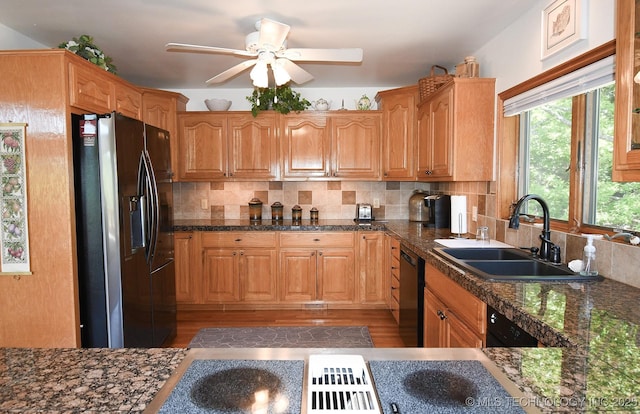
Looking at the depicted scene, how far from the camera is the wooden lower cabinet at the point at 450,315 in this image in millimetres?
1660

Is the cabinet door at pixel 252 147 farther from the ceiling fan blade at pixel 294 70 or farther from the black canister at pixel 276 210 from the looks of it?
the ceiling fan blade at pixel 294 70

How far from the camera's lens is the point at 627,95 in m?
1.30

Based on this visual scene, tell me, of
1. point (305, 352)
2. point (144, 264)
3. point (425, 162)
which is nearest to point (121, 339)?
point (144, 264)

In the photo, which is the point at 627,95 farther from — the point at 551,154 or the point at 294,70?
the point at 294,70

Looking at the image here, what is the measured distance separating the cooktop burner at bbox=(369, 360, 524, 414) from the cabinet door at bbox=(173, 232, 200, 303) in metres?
3.29

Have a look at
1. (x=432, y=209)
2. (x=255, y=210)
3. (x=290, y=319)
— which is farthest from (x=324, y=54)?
(x=290, y=319)

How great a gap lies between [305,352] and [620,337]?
2.91 ft

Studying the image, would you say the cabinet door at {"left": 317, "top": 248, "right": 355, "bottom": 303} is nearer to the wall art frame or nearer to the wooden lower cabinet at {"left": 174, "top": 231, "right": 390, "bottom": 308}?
the wooden lower cabinet at {"left": 174, "top": 231, "right": 390, "bottom": 308}

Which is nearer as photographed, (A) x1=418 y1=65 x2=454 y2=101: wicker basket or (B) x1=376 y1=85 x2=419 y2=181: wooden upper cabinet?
(A) x1=418 y1=65 x2=454 y2=101: wicker basket

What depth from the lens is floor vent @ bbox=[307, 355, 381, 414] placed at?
0.67 m

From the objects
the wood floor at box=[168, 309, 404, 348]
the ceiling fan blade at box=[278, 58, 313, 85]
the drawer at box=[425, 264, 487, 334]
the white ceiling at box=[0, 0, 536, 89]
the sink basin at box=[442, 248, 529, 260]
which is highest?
the white ceiling at box=[0, 0, 536, 89]

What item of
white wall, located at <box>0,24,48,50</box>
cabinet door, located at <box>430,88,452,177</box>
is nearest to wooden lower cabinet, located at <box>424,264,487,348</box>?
cabinet door, located at <box>430,88,452,177</box>

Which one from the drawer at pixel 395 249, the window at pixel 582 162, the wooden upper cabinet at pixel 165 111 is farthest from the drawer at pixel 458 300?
the wooden upper cabinet at pixel 165 111

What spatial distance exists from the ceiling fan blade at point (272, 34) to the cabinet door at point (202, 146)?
189cm
